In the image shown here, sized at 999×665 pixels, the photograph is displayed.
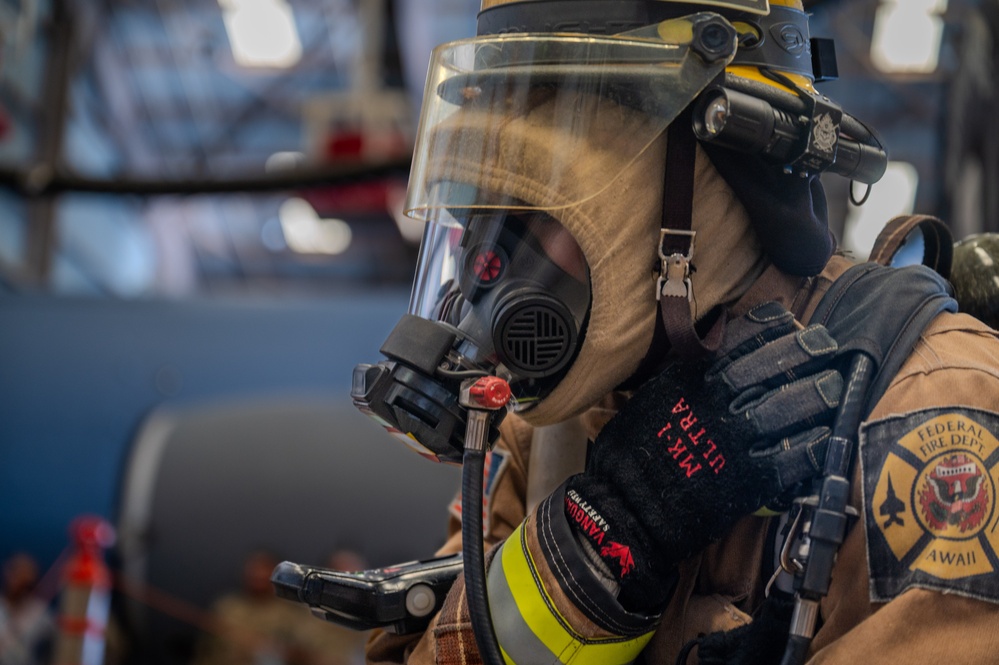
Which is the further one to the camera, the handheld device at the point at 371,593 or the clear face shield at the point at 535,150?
the handheld device at the point at 371,593

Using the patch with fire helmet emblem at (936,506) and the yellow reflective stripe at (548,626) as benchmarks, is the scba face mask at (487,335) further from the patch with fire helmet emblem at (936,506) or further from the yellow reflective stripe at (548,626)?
the patch with fire helmet emblem at (936,506)

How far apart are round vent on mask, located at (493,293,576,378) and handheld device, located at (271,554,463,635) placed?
351 millimetres

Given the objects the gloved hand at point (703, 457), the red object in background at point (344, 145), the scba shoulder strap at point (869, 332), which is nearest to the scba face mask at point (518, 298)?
the gloved hand at point (703, 457)

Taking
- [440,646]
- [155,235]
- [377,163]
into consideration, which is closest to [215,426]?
[377,163]

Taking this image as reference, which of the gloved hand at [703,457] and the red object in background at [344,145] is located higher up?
the gloved hand at [703,457]

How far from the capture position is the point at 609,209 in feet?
4.16

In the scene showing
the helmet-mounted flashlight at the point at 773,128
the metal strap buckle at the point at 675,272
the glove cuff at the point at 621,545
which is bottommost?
the glove cuff at the point at 621,545

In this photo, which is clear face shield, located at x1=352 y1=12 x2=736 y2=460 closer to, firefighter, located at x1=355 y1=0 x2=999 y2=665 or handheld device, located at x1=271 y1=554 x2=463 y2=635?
firefighter, located at x1=355 y1=0 x2=999 y2=665

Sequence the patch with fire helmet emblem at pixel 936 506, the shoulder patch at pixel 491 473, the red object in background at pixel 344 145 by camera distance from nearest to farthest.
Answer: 1. the patch with fire helmet emblem at pixel 936 506
2. the shoulder patch at pixel 491 473
3. the red object in background at pixel 344 145

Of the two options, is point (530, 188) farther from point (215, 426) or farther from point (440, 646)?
point (215, 426)

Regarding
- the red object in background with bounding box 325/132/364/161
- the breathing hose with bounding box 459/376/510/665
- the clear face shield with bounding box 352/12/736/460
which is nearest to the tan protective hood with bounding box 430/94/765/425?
the clear face shield with bounding box 352/12/736/460

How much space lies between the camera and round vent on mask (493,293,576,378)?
1271 millimetres

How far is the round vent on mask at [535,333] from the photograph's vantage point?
4.17 ft

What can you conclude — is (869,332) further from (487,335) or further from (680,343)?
(487,335)
